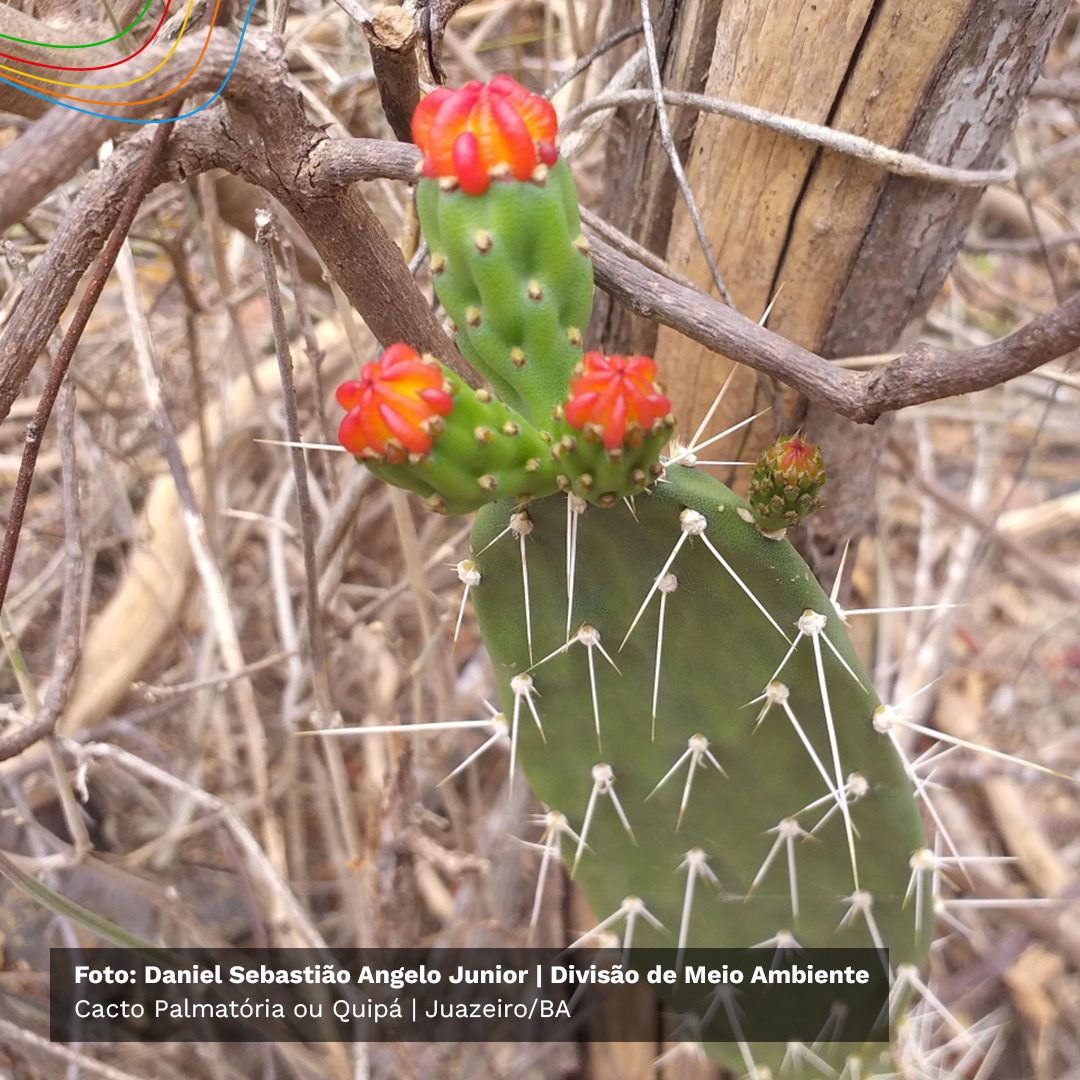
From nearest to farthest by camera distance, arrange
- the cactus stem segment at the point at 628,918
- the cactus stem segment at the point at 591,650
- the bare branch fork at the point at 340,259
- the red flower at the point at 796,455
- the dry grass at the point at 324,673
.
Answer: the bare branch fork at the point at 340,259
the red flower at the point at 796,455
the cactus stem segment at the point at 591,650
the cactus stem segment at the point at 628,918
the dry grass at the point at 324,673

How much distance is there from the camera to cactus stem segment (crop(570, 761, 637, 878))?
2.84 ft

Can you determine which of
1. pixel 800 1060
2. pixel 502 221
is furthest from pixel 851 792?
pixel 502 221

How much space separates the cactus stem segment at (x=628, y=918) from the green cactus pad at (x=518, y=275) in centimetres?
63

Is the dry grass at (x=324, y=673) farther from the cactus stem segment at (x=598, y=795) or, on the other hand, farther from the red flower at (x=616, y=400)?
the red flower at (x=616, y=400)

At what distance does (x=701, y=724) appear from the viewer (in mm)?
822

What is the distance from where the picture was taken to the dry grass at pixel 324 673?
119 centimetres

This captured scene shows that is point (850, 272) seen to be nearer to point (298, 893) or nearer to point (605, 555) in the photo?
point (605, 555)

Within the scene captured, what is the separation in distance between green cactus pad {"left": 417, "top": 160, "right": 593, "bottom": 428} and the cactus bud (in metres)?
0.16

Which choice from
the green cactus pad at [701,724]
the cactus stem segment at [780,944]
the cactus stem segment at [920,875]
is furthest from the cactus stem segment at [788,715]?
the cactus stem segment at [780,944]

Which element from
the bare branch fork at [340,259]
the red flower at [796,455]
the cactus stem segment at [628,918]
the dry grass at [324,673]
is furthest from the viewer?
the dry grass at [324,673]

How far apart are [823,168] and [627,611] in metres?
0.42

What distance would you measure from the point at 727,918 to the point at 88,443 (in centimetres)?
127

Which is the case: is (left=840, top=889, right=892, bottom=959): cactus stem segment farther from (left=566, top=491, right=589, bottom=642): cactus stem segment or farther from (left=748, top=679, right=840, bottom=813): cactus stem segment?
(left=566, top=491, right=589, bottom=642): cactus stem segment

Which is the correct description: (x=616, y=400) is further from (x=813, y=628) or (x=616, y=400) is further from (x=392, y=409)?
(x=813, y=628)
